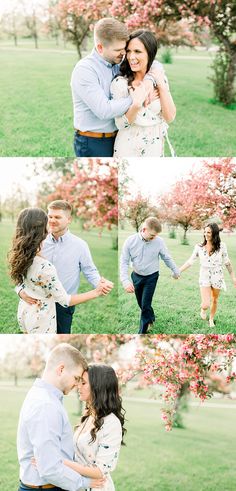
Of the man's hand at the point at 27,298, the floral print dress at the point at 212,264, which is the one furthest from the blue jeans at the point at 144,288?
the man's hand at the point at 27,298

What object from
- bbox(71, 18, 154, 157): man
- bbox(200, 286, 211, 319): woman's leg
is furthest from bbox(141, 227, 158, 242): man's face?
bbox(71, 18, 154, 157): man

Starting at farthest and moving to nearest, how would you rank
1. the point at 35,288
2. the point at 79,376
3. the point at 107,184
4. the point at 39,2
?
1. the point at 39,2
2. the point at 107,184
3. the point at 35,288
4. the point at 79,376

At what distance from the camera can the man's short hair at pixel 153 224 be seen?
5.10 meters

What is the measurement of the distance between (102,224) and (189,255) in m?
0.53

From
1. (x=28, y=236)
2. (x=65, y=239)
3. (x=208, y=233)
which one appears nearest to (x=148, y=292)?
(x=208, y=233)

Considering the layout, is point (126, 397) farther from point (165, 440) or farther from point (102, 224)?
point (102, 224)

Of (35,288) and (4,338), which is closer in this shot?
(35,288)

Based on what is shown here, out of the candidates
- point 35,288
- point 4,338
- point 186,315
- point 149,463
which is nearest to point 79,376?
point 35,288

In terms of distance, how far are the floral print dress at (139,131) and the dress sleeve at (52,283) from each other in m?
0.79

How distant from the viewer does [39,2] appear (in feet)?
28.4

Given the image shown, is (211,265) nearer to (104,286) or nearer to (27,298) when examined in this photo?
(104,286)

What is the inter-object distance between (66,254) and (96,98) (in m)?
0.86

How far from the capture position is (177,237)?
516 centimetres

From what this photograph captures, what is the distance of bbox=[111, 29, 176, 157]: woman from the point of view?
15.5ft
